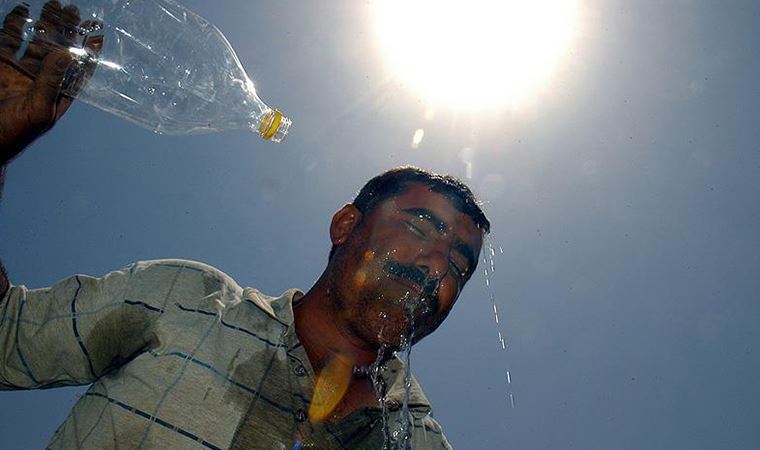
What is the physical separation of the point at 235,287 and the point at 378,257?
2.11ft

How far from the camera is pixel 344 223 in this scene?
3105 millimetres

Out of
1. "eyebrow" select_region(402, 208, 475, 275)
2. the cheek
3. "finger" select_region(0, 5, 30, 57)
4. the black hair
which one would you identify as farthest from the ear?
Answer: "finger" select_region(0, 5, 30, 57)

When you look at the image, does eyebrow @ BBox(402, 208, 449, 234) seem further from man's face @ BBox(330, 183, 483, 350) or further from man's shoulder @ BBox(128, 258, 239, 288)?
man's shoulder @ BBox(128, 258, 239, 288)

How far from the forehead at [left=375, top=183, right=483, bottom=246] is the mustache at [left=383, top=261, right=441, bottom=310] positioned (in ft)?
1.10

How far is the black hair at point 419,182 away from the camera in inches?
122

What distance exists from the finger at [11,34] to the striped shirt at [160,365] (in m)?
0.86

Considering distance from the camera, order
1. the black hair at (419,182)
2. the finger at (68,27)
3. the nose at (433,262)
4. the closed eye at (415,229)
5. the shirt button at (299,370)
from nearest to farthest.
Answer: the finger at (68,27) → the shirt button at (299,370) → the nose at (433,262) → the closed eye at (415,229) → the black hair at (419,182)

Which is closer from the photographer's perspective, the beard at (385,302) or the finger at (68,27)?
the finger at (68,27)

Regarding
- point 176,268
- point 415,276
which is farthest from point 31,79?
point 415,276

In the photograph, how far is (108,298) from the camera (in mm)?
2291

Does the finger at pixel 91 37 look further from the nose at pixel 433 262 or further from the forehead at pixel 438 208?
the nose at pixel 433 262

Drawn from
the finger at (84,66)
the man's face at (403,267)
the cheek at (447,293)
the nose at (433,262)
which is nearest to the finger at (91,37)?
the finger at (84,66)

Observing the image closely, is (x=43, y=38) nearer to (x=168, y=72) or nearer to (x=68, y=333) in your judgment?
(x=68, y=333)

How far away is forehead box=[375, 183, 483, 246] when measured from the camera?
2.97 meters
